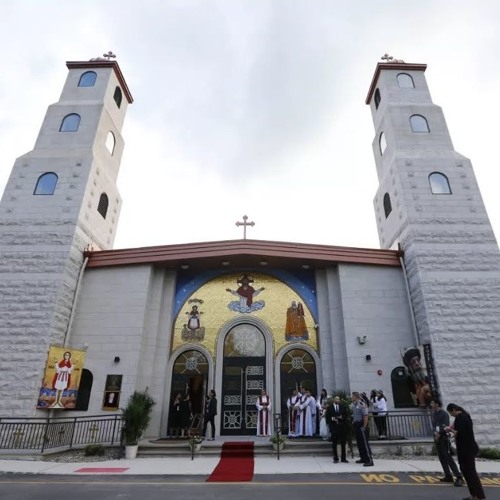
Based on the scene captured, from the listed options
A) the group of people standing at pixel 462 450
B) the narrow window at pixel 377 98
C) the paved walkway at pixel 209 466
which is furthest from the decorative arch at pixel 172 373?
the narrow window at pixel 377 98

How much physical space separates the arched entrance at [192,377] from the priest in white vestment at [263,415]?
86.9 inches

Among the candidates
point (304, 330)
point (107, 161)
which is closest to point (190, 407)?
point (304, 330)

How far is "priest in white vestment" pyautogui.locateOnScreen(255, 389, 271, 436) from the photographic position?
1291 centimetres

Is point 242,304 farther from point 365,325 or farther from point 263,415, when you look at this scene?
point 365,325

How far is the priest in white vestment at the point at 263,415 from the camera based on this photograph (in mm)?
12914

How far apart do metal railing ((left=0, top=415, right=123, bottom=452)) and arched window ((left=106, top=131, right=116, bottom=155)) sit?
11845 mm

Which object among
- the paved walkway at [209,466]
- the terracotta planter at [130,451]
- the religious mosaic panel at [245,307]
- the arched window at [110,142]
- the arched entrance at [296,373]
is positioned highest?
the arched window at [110,142]

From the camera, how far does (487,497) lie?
601 cm

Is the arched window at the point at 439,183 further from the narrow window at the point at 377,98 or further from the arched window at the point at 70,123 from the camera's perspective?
the arched window at the point at 70,123

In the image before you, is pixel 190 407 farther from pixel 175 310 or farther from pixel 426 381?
pixel 426 381

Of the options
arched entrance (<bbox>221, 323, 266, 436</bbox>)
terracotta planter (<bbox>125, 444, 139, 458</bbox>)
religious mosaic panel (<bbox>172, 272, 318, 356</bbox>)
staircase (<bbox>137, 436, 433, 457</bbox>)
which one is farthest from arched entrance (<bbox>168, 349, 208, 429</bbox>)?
terracotta planter (<bbox>125, 444, 139, 458</bbox>)

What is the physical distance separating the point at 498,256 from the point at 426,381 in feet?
Result: 17.7

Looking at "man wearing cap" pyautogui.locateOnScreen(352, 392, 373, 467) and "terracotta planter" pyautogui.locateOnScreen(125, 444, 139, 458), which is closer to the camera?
"man wearing cap" pyautogui.locateOnScreen(352, 392, 373, 467)

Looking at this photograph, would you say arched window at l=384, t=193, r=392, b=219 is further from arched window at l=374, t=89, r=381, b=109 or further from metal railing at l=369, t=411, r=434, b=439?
metal railing at l=369, t=411, r=434, b=439
